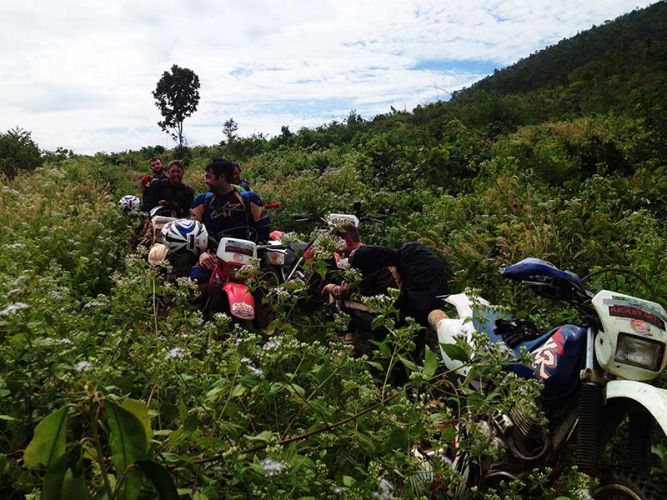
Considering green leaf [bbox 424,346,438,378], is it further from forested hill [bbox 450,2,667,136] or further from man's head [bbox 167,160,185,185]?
forested hill [bbox 450,2,667,136]

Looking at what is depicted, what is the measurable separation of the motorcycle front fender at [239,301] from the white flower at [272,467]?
2.92 metres

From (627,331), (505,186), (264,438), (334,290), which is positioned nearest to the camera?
(264,438)

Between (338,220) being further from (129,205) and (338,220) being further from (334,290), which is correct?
(129,205)

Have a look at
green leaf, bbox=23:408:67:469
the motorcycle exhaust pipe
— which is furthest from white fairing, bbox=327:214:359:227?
green leaf, bbox=23:408:67:469

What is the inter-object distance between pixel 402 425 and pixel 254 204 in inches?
168

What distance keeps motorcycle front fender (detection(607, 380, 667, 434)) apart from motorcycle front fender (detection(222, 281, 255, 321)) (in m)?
2.87

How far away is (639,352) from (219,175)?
437cm

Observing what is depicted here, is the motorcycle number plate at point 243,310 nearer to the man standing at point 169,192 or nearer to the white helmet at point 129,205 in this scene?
the man standing at point 169,192

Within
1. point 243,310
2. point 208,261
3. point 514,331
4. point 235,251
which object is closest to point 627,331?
point 514,331

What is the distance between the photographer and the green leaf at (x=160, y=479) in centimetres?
110

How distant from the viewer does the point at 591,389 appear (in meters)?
2.35

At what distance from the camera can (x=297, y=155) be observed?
15141mm

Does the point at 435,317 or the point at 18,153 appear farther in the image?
the point at 18,153

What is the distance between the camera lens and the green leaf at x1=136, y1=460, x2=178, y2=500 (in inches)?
43.3
